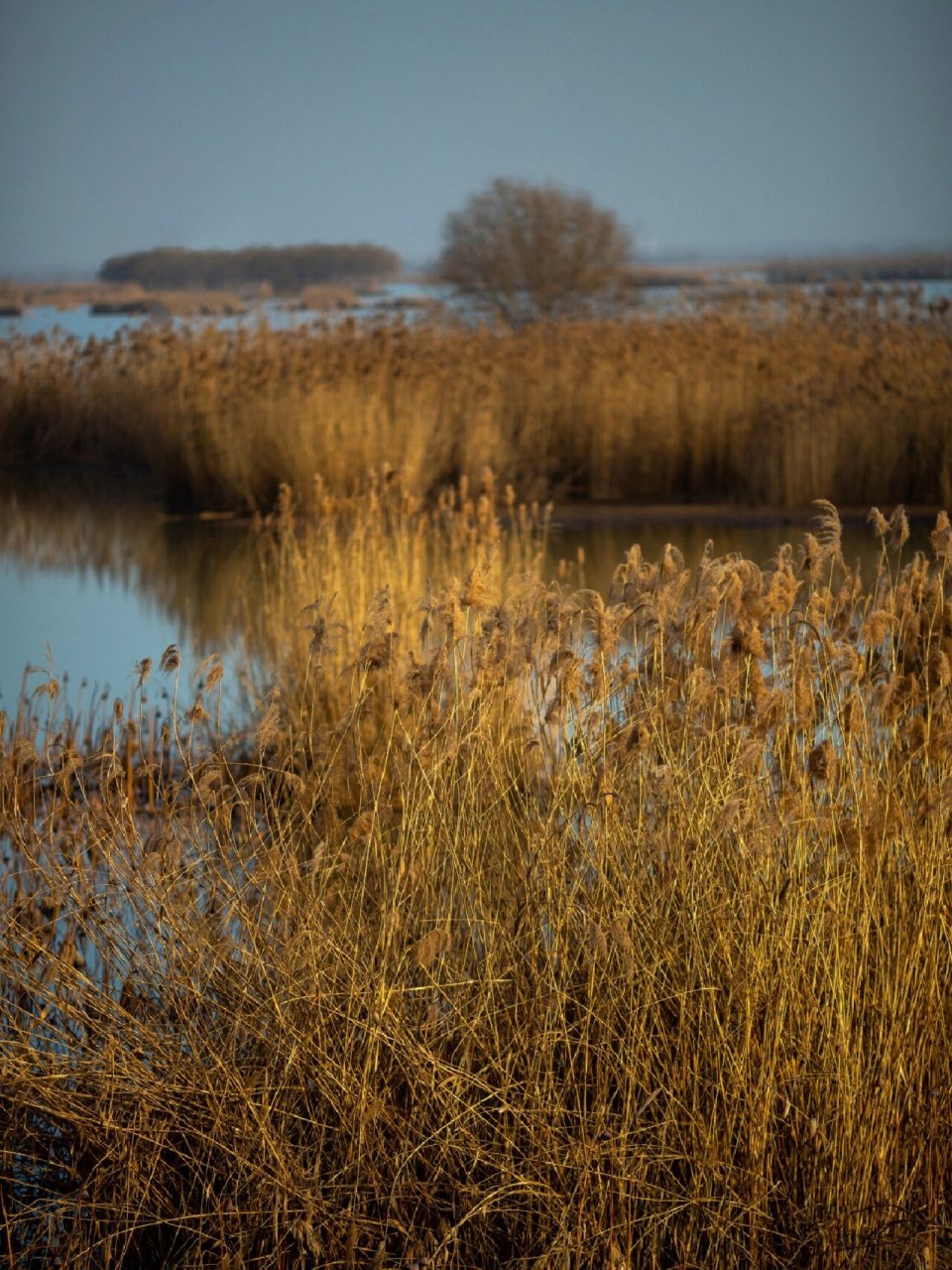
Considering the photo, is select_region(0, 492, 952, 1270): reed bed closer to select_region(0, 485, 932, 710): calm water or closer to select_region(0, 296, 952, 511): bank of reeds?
select_region(0, 485, 932, 710): calm water

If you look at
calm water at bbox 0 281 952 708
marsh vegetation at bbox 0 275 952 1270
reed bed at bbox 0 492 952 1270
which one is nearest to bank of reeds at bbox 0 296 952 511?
calm water at bbox 0 281 952 708

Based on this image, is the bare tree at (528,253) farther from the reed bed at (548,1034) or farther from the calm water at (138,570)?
the reed bed at (548,1034)

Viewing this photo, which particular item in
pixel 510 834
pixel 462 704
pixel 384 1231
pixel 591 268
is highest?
pixel 591 268

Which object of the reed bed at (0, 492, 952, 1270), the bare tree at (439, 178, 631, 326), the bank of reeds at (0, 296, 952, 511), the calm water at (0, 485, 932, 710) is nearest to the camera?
the reed bed at (0, 492, 952, 1270)

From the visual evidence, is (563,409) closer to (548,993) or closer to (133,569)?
(133,569)

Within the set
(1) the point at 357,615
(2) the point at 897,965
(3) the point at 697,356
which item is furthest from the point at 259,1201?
(3) the point at 697,356

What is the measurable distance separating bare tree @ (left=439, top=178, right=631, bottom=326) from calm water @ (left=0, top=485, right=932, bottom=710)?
9179 mm

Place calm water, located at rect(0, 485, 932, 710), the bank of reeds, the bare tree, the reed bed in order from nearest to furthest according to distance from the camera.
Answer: the reed bed
calm water, located at rect(0, 485, 932, 710)
the bank of reeds
the bare tree

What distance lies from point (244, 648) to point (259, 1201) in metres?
3.30

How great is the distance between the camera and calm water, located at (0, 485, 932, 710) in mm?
6289

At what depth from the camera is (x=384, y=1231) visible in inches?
83.9

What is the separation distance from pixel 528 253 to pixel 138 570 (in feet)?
38.3

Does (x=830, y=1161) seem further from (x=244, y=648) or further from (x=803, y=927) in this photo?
(x=244, y=648)

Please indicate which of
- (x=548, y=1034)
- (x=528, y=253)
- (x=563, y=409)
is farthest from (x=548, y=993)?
(x=528, y=253)
